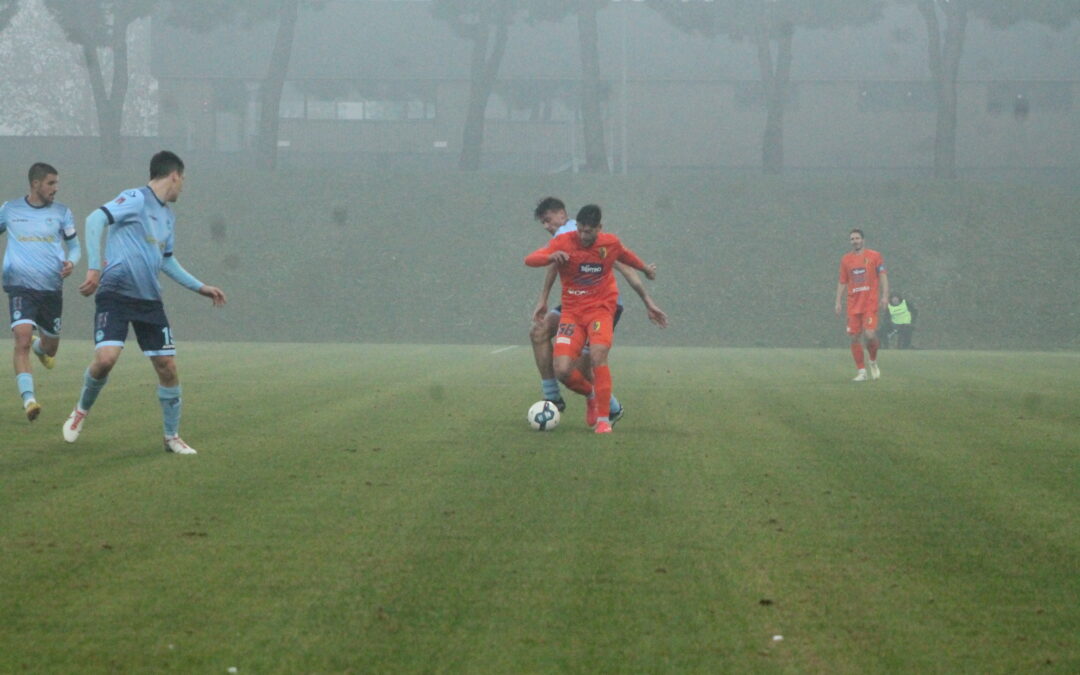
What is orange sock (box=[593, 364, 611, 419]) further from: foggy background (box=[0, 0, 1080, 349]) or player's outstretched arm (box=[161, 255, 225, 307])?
foggy background (box=[0, 0, 1080, 349])

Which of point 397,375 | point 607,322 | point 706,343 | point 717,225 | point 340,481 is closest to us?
point 340,481

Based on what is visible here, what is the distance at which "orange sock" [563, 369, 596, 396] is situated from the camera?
13654 millimetres

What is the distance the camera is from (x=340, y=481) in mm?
10023

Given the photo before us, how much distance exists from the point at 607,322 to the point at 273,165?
4303 cm

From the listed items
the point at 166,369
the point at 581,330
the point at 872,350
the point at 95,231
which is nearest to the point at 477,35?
the point at 872,350

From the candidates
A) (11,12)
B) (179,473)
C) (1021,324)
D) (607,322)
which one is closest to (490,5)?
(11,12)

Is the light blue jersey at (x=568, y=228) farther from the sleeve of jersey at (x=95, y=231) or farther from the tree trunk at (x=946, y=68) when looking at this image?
the tree trunk at (x=946, y=68)

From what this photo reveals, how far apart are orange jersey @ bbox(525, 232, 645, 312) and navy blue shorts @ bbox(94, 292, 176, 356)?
3.21 metres

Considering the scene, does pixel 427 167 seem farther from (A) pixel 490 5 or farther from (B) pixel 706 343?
(B) pixel 706 343

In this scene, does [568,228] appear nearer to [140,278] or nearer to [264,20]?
[140,278]

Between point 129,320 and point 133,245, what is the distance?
0.53 meters

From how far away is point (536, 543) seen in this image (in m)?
7.79

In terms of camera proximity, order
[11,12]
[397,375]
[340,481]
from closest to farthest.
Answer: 1. [340,481]
2. [397,375]
3. [11,12]

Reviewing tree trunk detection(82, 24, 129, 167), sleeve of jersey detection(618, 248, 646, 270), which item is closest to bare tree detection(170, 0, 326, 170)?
tree trunk detection(82, 24, 129, 167)
